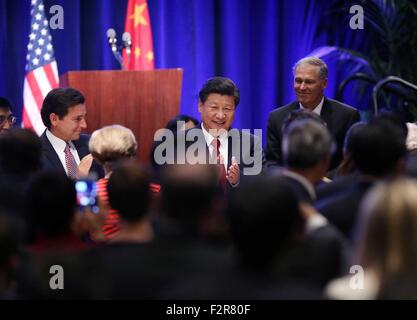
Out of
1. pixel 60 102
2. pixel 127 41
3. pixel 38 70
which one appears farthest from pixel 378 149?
pixel 38 70

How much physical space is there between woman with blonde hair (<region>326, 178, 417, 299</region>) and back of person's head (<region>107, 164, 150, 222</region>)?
0.86 metres

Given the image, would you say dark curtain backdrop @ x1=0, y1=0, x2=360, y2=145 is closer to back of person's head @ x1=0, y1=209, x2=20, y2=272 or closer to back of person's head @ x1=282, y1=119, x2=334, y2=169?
back of person's head @ x1=282, y1=119, x2=334, y2=169

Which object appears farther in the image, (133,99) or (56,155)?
(133,99)

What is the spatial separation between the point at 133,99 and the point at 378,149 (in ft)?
10.6

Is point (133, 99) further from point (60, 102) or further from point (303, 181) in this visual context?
point (303, 181)

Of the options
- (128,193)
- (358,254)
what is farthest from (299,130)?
(358,254)

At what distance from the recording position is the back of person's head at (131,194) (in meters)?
2.59

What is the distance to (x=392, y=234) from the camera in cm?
193

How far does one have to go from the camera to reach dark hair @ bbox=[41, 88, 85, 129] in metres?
4.73

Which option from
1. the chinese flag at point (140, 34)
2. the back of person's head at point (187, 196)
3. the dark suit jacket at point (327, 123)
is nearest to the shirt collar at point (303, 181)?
the back of person's head at point (187, 196)

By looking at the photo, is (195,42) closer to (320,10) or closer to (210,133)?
(320,10)

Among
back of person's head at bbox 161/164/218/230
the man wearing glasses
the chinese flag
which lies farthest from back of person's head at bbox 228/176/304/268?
the chinese flag

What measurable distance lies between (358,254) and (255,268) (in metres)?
0.31

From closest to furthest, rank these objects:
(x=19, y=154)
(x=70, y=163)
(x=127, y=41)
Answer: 1. (x=19, y=154)
2. (x=70, y=163)
3. (x=127, y=41)
